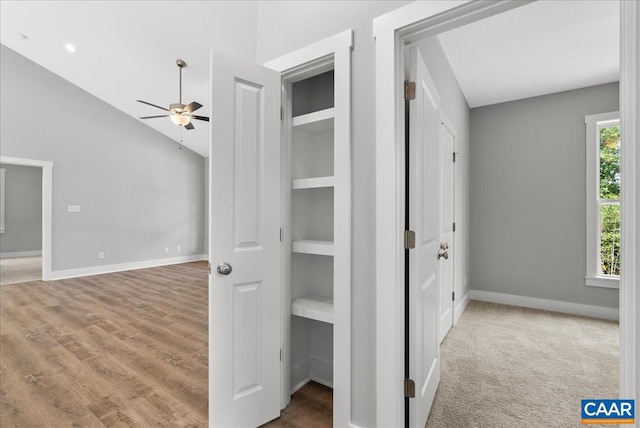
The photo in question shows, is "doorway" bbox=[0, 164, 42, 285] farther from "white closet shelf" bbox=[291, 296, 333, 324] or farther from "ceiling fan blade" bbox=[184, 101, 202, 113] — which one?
"white closet shelf" bbox=[291, 296, 333, 324]

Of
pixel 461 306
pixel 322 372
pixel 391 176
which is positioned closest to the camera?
pixel 391 176

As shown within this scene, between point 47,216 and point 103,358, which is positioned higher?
point 47,216

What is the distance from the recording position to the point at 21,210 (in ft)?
27.6

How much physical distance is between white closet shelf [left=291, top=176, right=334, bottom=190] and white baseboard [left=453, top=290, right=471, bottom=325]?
96.8 inches

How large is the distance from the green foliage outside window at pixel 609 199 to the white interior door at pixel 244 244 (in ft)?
13.1

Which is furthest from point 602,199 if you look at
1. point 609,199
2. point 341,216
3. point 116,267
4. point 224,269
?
point 116,267

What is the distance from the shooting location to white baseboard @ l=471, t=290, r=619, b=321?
138 inches

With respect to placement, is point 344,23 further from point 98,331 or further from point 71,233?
point 71,233

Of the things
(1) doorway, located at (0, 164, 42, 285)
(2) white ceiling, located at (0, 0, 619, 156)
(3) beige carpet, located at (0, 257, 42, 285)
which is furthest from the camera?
(1) doorway, located at (0, 164, 42, 285)

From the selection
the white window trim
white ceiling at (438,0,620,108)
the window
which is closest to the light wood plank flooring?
white ceiling at (438,0,620,108)

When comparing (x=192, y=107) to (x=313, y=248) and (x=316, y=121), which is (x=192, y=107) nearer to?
(x=316, y=121)

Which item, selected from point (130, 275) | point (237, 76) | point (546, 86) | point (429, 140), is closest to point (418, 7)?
point (429, 140)

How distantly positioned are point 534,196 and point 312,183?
3.46 metres

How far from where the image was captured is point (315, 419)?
180 cm
